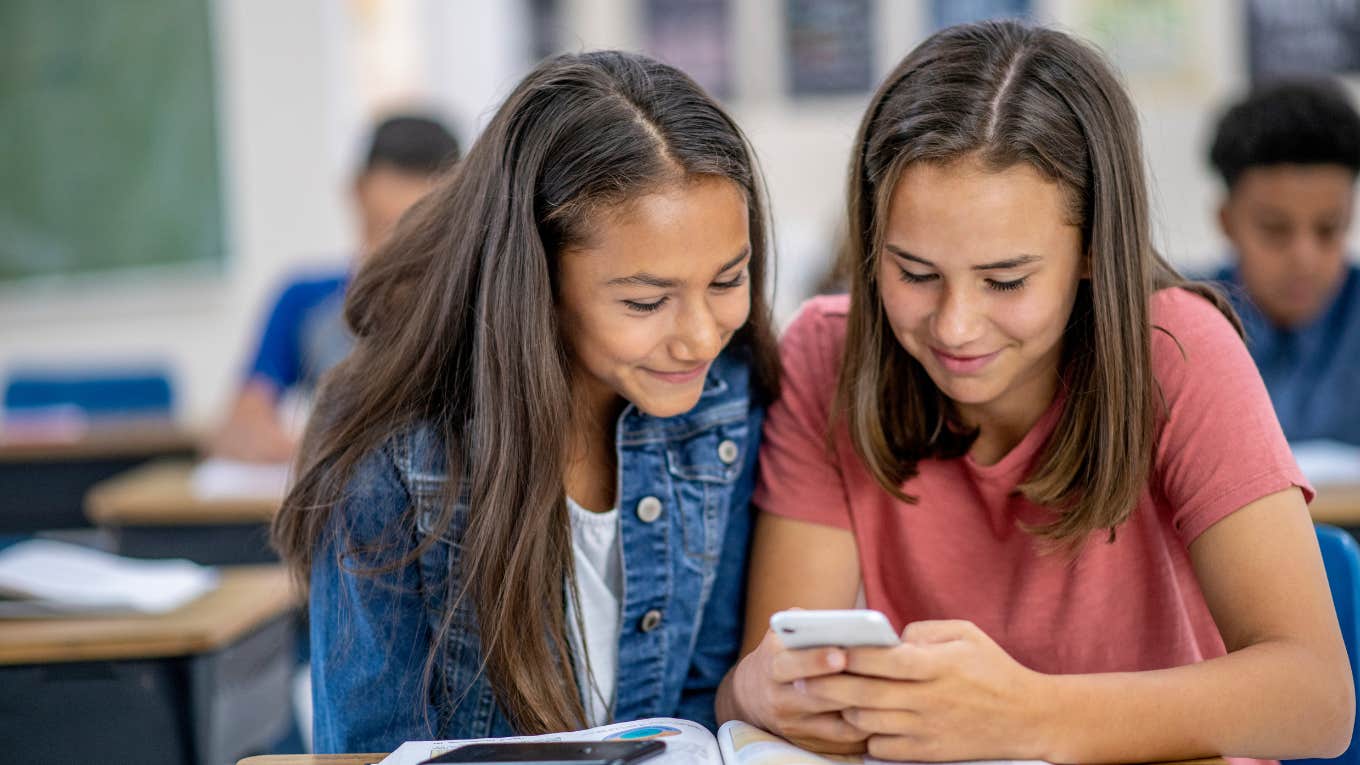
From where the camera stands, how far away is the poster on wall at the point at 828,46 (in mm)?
5031

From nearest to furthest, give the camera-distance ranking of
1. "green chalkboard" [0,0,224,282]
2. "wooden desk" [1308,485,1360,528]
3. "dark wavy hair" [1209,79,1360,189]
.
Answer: "wooden desk" [1308,485,1360,528] < "dark wavy hair" [1209,79,1360,189] < "green chalkboard" [0,0,224,282]

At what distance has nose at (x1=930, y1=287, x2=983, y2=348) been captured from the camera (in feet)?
3.94

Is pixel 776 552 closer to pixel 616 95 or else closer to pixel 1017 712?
pixel 1017 712

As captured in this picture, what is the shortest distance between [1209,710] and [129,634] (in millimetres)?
1193

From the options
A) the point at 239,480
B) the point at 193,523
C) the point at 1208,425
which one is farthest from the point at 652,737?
the point at 239,480

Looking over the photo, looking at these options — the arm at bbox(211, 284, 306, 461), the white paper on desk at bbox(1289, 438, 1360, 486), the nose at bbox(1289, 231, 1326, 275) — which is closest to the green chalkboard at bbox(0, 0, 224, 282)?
the arm at bbox(211, 284, 306, 461)

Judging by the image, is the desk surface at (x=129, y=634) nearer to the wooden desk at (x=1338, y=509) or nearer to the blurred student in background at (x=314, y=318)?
the blurred student in background at (x=314, y=318)

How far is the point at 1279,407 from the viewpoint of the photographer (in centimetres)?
263

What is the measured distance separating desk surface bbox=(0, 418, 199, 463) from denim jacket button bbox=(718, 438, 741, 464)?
233cm

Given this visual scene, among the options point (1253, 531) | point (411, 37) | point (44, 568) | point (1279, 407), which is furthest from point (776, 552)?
point (411, 37)

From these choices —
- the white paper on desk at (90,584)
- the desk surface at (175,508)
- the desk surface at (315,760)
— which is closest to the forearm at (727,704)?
the desk surface at (315,760)

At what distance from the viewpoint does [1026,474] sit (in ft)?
4.40

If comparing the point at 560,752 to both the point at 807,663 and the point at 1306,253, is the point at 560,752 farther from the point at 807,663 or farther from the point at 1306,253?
the point at 1306,253

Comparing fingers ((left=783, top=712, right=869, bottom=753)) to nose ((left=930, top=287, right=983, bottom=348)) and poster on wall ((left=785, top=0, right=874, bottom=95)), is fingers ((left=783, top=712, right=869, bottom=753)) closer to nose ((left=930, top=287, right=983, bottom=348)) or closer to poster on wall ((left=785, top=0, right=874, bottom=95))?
nose ((left=930, top=287, right=983, bottom=348))
